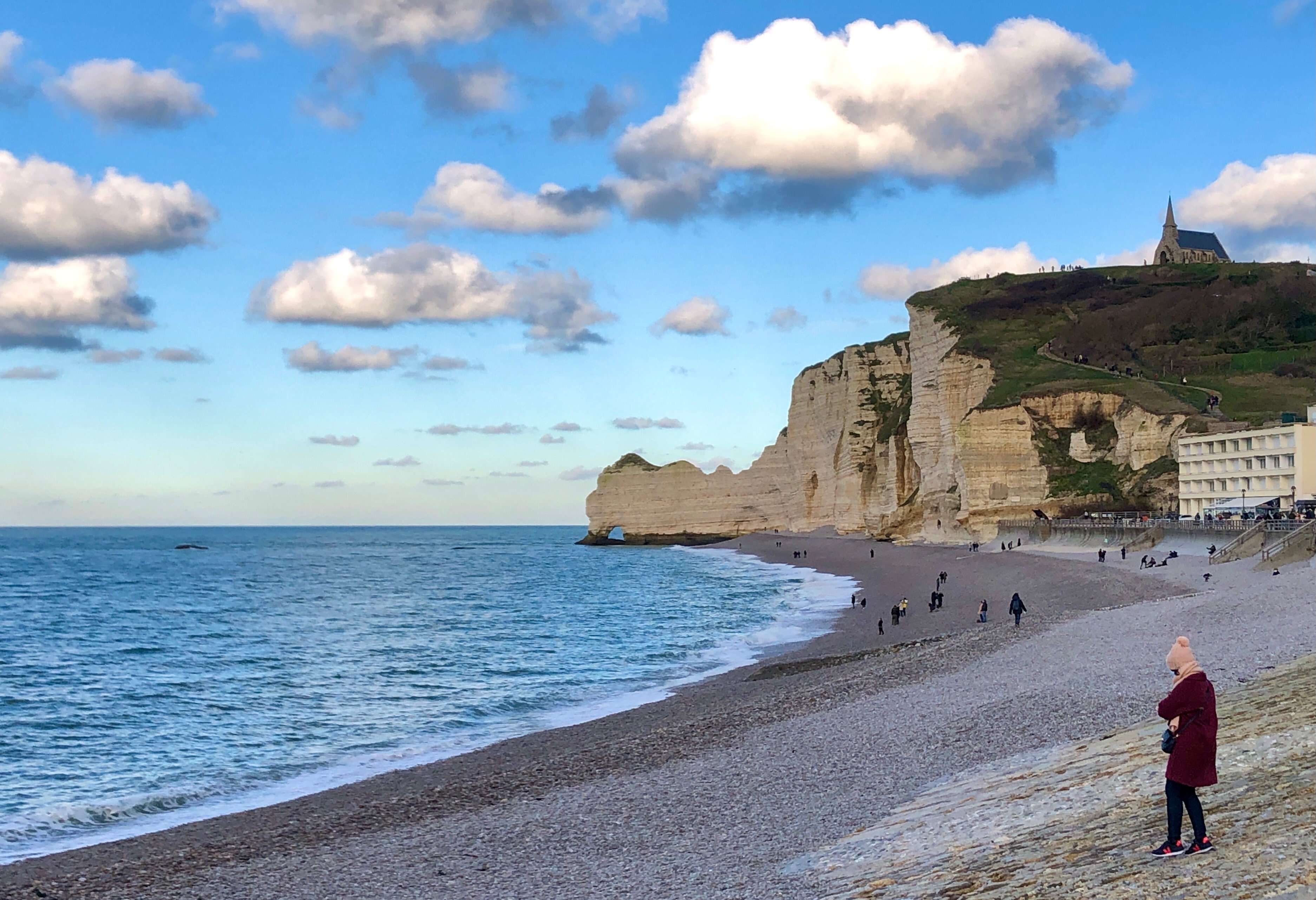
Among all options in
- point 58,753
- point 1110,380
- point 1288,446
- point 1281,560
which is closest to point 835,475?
point 1110,380

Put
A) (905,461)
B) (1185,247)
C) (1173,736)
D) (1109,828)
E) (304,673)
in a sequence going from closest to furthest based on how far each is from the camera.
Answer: (1173,736), (1109,828), (304,673), (905,461), (1185,247)

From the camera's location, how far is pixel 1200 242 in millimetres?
149250

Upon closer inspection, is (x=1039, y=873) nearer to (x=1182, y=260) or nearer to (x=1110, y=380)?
(x=1110, y=380)

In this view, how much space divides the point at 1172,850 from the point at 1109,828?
3.49 feet

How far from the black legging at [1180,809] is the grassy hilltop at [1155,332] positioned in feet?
223

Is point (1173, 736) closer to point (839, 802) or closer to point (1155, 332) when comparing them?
point (839, 802)

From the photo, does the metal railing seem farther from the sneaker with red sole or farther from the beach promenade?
the sneaker with red sole

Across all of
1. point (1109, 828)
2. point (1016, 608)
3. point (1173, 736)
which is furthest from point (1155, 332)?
point (1173, 736)

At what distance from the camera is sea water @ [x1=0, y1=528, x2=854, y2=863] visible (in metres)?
18.5

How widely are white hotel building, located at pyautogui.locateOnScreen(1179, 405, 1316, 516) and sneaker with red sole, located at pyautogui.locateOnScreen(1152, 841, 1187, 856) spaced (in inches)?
2080

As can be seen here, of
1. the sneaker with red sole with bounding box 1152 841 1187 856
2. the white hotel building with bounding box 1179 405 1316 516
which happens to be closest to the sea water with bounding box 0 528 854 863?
the sneaker with red sole with bounding box 1152 841 1187 856

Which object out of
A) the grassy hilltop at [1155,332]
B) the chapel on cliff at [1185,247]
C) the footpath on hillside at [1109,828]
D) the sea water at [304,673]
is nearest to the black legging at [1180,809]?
the footpath on hillside at [1109,828]

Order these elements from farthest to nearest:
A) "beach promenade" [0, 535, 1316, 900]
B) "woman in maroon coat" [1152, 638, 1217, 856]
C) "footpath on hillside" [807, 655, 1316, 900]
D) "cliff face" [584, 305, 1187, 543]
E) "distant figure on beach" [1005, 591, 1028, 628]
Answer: "cliff face" [584, 305, 1187, 543] < "distant figure on beach" [1005, 591, 1028, 628] < "beach promenade" [0, 535, 1316, 900] < "woman in maroon coat" [1152, 638, 1217, 856] < "footpath on hillside" [807, 655, 1316, 900]

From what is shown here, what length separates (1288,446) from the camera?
5500 cm
